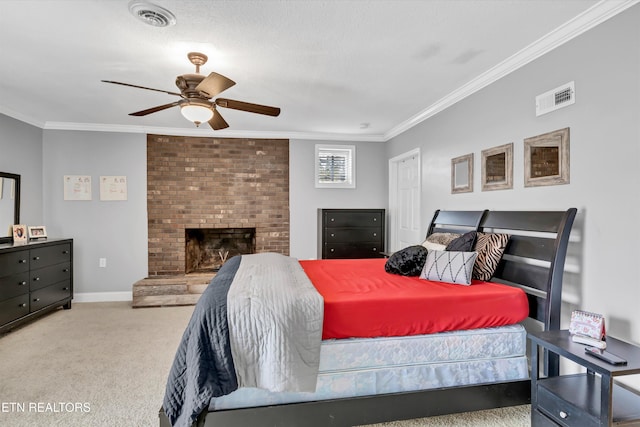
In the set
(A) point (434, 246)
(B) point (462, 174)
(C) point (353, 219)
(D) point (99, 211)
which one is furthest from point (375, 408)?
(D) point (99, 211)

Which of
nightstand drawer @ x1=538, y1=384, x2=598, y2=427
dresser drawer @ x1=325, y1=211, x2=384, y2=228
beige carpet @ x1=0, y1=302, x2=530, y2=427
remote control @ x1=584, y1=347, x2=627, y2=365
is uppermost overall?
dresser drawer @ x1=325, y1=211, x2=384, y2=228

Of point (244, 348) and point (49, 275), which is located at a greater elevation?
point (244, 348)

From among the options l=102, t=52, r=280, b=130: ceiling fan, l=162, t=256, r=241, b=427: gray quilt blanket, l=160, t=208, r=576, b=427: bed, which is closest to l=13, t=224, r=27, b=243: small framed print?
l=102, t=52, r=280, b=130: ceiling fan

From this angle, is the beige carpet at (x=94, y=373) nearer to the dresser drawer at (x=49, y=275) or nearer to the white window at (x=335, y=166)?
the dresser drawer at (x=49, y=275)

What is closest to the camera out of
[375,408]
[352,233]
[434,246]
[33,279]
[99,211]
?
[375,408]

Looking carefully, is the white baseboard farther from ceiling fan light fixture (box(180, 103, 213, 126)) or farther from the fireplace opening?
ceiling fan light fixture (box(180, 103, 213, 126))

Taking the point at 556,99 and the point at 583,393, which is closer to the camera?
the point at 583,393

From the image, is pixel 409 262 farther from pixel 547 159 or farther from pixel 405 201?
pixel 405 201

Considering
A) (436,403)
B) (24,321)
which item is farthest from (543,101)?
(24,321)

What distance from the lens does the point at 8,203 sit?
395 centimetres

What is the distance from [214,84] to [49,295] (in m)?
3.58

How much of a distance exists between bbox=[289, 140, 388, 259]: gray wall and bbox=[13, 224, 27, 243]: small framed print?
131 inches

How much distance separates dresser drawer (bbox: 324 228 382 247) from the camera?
15.6 feet

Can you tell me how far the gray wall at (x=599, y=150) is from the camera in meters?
1.83
